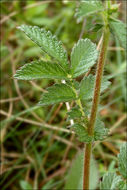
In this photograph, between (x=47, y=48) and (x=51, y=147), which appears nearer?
(x=47, y=48)

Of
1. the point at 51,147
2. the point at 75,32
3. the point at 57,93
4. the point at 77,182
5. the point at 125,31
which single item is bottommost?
the point at 77,182

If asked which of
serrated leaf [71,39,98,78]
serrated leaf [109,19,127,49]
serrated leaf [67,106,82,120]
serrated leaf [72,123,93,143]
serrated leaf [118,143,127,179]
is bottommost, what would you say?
serrated leaf [118,143,127,179]

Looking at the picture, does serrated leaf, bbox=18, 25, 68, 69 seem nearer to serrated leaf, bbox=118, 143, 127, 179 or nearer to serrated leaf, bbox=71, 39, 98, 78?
serrated leaf, bbox=71, 39, 98, 78

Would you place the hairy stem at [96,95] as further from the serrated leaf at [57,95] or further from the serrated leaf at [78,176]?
the serrated leaf at [78,176]

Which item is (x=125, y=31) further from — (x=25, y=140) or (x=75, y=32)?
(x=75, y=32)

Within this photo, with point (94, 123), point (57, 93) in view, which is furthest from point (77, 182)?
point (57, 93)

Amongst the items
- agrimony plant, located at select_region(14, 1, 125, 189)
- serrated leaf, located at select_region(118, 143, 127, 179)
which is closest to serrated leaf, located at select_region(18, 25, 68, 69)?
agrimony plant, located at select_region(14, 1, 125, 189)
